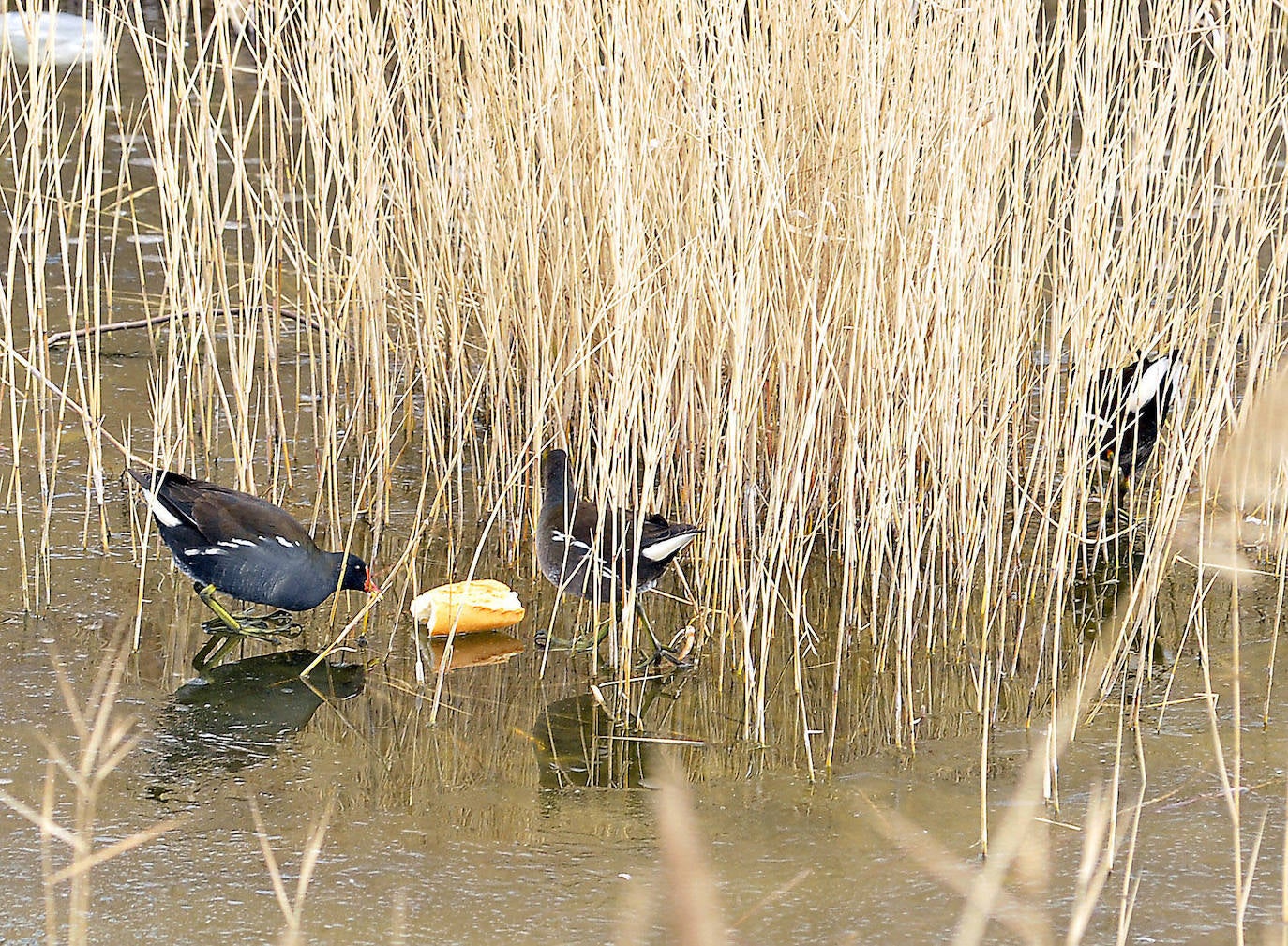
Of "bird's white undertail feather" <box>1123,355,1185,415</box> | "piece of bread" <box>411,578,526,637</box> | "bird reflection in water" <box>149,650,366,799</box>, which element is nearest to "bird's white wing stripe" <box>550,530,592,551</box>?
"piece of bread" <box>411,578,526,637</box>

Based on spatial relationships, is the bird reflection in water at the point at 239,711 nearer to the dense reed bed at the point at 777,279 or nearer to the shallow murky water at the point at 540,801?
the shallow murky water at the point at 540,801

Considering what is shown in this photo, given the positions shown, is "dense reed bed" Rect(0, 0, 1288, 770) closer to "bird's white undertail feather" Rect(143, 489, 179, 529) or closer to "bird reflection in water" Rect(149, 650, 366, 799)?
"bird's white undertail feather" Rect(143, 489, 179, 529)

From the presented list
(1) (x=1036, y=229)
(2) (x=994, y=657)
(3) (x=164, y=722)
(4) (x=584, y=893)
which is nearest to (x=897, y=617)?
(2) (x=994, y=657)

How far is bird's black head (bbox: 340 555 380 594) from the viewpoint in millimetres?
3320

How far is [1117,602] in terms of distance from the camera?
12.1 ft

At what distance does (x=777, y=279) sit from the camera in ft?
11.0

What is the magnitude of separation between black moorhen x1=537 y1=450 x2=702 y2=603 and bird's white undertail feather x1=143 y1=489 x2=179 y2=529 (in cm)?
80

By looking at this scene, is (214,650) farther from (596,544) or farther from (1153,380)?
(1153,380)

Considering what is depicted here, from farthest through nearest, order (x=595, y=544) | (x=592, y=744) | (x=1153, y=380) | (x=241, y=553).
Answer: (x=1153, y=380) → (x=241, y=553) → (x=595, y=544) → (x=592, y=744)

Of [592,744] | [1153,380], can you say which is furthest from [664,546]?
[1153,380]

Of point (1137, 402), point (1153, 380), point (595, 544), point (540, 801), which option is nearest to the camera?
point (540, 801)

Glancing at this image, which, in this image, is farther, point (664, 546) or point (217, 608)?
point (217, 608)

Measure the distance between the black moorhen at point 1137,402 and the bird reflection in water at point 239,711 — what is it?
172 centimetres

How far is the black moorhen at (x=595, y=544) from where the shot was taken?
122 inches
